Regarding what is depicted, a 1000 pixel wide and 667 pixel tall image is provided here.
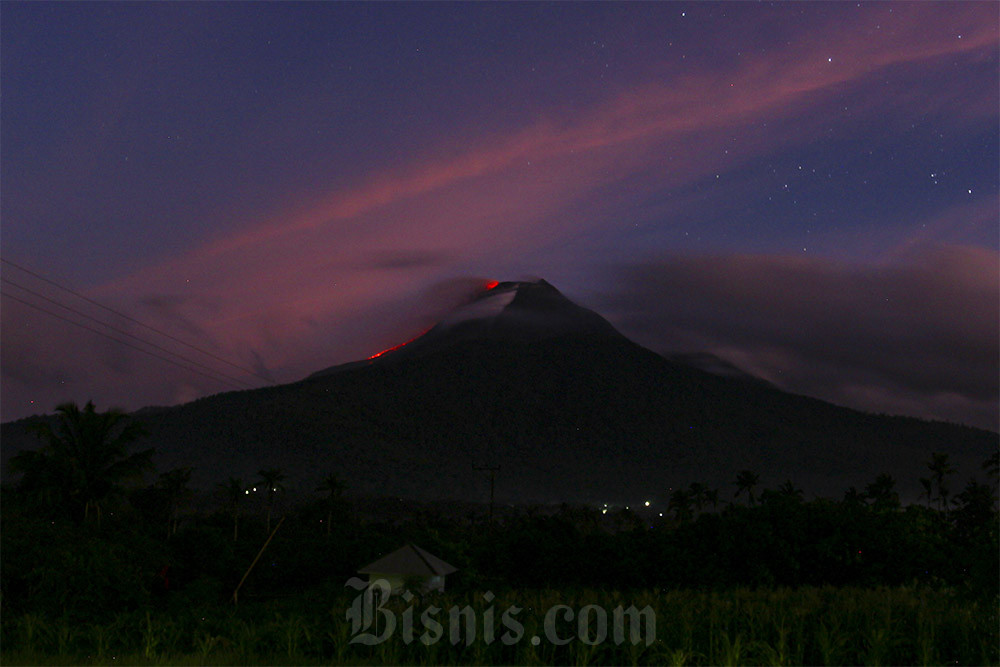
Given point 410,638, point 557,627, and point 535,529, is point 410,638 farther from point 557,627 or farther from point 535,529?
point 535,529

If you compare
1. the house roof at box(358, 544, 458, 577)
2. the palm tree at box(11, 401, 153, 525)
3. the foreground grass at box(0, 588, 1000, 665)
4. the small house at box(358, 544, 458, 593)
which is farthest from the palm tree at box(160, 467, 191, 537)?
the foreground grass at box(0, 588, 1000, 665)

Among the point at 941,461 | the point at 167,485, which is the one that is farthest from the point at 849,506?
the point at 941,461

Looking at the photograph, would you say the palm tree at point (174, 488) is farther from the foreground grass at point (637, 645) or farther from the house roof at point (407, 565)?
the foreground grass at point (637, 645)

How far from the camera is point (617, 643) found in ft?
40.4

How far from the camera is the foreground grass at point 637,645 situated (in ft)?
40.2

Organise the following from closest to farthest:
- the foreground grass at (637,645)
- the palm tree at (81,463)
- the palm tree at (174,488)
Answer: the foreground grass at (637,645) → the palm tree at (81,463) → the palm tree at (174,488)

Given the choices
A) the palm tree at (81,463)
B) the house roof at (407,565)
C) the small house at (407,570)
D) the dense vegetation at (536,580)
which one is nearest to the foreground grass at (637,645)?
the dense vegetation at (536,580)

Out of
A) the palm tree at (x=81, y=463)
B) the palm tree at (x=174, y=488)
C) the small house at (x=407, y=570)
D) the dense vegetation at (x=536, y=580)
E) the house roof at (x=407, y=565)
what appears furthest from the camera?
the palm tree at (x=174, y=488)

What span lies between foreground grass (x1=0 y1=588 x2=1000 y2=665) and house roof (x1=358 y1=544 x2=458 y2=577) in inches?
588

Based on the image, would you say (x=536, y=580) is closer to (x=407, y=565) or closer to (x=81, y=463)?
(x=407, y=565)

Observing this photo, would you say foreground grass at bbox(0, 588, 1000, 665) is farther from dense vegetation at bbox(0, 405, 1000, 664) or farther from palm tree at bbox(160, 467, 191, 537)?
palm tree at bbox(160, 467, 191, 537)

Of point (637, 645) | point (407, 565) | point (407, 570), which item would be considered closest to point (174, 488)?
point (407, 565)

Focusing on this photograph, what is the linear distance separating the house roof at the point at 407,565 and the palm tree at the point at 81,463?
22.0 metres

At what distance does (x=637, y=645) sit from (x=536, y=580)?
32820 millimetres
